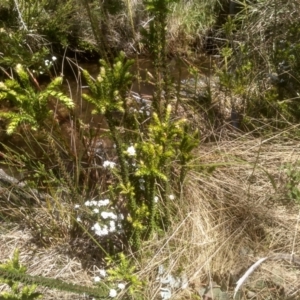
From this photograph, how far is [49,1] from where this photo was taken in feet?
14.1

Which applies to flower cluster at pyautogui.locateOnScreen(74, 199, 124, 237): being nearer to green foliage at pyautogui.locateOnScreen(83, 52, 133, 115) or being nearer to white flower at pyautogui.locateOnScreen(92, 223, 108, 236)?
white flower at pyautogui.locateOnScreen(92, 223, 108, 236)

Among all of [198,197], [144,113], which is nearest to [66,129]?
[144,113]

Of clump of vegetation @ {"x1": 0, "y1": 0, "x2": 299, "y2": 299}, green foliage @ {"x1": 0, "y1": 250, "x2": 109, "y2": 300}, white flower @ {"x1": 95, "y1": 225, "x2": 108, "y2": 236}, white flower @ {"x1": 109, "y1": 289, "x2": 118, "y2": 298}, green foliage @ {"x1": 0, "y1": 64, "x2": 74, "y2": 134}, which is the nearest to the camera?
green foliage @ {"x1": 0, "y1": 250, "x2": 109, "y2": 300}

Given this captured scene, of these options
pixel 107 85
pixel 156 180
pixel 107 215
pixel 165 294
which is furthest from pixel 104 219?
pixel 107 85

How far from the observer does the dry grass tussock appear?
6.74ft

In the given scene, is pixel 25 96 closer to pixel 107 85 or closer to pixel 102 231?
pixel 107 85

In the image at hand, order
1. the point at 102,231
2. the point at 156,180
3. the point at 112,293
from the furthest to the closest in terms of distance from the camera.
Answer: the point at 156,180 < the point at 102,231 < the point at 112,293

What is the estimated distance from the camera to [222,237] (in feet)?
7.26

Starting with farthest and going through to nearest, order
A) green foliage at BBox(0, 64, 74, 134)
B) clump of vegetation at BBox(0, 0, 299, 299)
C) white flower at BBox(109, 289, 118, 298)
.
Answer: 1. white flower at BBox(109, 289, 118, 298)
2. clump of vegetation at BBox(0, 0, 299, 299)
3. green foliage at BBox(0, 64, 74, 134)

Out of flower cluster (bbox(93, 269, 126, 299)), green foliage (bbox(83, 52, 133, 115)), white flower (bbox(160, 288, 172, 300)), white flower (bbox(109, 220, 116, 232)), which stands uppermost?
green foliage (bbox(83, 52, 133, 115))

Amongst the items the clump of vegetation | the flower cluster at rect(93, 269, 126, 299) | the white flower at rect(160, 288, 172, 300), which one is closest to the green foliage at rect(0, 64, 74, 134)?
the clump of vegetation

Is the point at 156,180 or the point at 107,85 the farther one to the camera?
the point at 156,180

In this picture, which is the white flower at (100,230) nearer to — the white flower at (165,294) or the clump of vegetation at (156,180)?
the clump of vegetation at (156,180)

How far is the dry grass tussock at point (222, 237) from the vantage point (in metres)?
2.05
